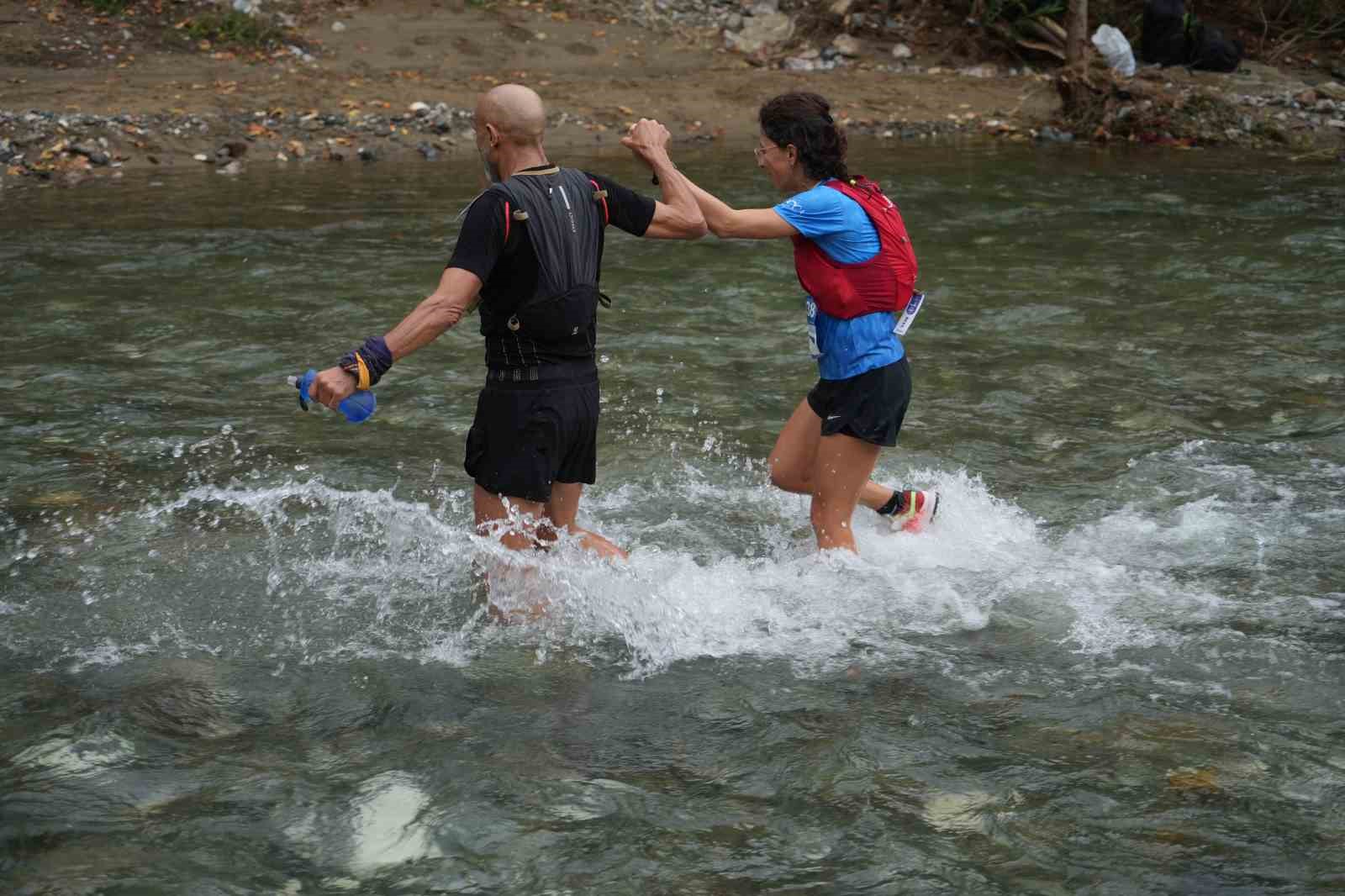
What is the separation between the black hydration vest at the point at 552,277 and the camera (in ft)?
16.3

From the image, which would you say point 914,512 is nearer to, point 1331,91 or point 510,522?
point 510,522

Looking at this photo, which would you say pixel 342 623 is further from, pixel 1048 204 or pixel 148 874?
pixel 1048 204

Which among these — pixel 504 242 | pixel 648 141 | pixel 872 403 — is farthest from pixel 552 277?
pixel 872 403

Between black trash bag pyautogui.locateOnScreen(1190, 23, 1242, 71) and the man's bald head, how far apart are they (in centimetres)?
1867

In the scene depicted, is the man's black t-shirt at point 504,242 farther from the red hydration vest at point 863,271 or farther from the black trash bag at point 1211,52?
the black trash bag at point 1211,52

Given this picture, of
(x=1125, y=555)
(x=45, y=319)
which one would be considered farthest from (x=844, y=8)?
(x=1125, y=555)

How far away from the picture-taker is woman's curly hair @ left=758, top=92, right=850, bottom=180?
546 centimetres

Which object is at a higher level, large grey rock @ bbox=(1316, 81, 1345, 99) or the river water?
large grey rock @ bbox=(1316, 81, 1345, 99)

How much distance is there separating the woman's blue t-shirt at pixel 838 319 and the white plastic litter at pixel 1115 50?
1660 centimetres

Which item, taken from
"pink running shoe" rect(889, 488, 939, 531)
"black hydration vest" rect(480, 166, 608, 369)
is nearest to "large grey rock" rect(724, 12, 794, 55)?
"pink running shoe" rect(889, 488, 939, 531)

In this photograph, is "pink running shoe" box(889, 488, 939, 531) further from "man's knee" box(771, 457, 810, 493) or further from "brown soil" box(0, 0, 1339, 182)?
"brown soil" box(0, 0, 1339, 182)

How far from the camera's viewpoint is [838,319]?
5.70 meters

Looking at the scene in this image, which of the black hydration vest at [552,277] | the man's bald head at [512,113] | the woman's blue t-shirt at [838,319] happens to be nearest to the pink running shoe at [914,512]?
the woman's blue t-shirt at [838,319]

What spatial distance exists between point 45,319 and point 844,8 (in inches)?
592
